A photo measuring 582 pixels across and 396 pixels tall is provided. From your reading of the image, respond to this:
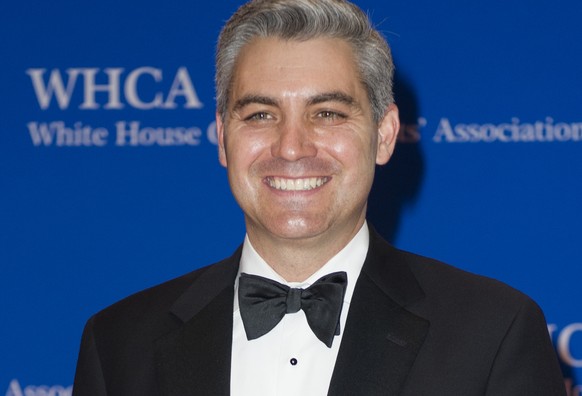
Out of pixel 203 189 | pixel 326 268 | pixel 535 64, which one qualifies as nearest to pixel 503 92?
pixel 535 64

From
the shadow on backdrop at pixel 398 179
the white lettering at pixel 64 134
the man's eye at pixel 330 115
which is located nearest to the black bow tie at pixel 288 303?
the man's eye at pixel 330 115

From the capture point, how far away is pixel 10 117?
3344mm

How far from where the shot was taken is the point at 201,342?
2.12 meters

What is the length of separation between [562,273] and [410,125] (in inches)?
24.5

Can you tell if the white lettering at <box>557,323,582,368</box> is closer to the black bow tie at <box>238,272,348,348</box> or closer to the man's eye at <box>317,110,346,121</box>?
the black bow tie at <box>238,272,348,348</box>

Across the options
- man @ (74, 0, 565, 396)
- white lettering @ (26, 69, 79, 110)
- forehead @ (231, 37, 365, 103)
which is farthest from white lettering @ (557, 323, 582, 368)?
white lettering @ (26, 69, 79, 110)

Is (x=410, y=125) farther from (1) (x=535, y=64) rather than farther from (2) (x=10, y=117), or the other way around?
(2) (x=10, y=117)

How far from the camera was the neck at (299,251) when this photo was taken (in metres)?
2.13

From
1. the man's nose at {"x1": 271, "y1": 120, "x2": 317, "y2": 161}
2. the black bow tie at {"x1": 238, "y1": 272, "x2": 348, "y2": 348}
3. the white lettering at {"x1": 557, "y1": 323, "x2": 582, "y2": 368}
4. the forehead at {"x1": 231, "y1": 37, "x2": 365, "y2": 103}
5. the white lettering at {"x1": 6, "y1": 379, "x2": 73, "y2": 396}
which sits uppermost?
the forehead at {"x1": 231, "y1": 37, "x2": 365, "y2": 103}

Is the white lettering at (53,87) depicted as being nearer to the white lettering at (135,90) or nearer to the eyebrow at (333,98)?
the white lettering at (135,90)

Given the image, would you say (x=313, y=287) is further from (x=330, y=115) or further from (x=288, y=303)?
(x=330, y=115)

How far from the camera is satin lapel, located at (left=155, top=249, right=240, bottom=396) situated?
80.8 inches

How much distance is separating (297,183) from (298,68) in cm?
22

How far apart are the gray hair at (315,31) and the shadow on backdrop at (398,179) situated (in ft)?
3.21
